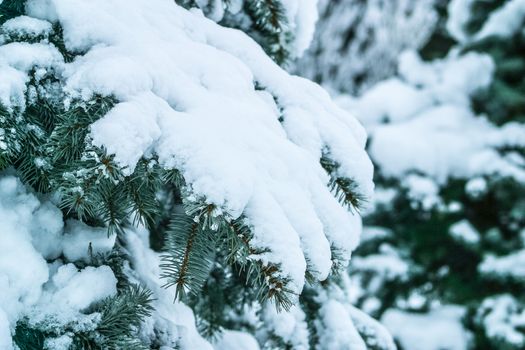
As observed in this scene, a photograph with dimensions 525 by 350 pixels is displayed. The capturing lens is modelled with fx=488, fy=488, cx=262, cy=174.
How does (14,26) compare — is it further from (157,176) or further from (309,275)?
(309,275)

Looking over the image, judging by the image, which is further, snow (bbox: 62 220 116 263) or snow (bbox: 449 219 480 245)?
snow (bbox: 449 219 480 245)

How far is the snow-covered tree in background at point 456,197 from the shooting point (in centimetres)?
376

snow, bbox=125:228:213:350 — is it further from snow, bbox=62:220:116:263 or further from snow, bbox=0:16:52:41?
snow, bbox=0:16:52:41

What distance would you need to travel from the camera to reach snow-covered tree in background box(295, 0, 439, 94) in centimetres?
765

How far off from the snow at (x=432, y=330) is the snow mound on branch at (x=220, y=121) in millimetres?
2915

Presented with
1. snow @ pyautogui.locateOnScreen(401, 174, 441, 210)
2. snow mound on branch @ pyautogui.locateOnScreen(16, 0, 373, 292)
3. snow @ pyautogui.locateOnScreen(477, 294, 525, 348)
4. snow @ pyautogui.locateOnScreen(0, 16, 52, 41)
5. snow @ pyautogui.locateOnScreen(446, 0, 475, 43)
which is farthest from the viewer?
snow @ pyautogui.locateOnScreen(446, 0, 475, 43)

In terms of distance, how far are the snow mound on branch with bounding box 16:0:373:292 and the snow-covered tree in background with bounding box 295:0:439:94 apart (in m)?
6.43

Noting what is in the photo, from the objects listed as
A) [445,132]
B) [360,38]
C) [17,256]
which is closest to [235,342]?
[17,256]

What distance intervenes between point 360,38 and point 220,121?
7.36m

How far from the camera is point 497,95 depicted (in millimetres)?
4203

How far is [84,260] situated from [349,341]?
2.63 feet

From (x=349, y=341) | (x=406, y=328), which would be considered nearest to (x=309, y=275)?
(x=349, y=341)

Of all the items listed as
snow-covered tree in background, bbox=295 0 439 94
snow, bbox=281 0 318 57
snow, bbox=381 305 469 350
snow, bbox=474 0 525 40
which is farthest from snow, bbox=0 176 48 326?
snow-covered tree in background, bbox=295 0 439 94

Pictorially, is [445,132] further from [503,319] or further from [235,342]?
[235,342]
